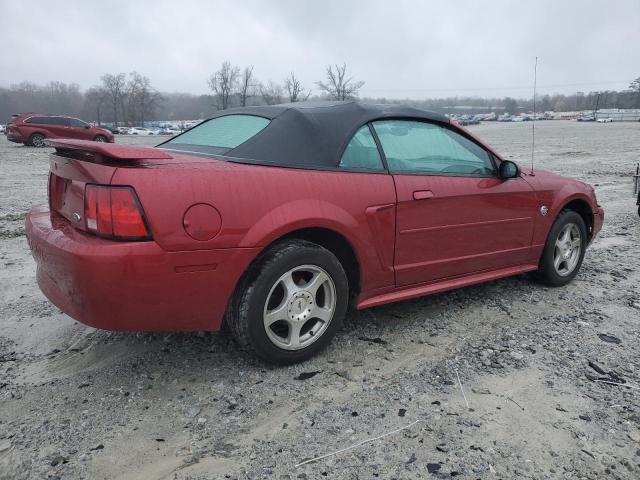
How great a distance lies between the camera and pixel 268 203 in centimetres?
270

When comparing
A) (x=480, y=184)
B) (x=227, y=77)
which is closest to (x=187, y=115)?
(x=227, y=77)

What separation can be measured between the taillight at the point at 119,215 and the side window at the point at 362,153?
1219mm

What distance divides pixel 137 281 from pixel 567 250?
12.0 feet

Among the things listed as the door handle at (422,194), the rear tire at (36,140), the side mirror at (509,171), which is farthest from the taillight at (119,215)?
the rear tire at (36,140)

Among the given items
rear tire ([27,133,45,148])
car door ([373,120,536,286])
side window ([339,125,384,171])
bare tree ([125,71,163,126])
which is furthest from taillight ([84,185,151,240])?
bare tree ([125,71,163,126])

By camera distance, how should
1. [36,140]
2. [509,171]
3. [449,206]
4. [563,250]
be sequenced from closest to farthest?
[449,206] < [509,171] < [563,250] < [36,140]

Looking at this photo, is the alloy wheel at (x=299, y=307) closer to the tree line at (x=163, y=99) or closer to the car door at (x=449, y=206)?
the car door at (x=449, y=206)

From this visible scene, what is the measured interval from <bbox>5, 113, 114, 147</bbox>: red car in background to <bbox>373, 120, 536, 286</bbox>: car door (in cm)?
2182

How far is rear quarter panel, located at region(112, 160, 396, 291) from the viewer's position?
2.44m

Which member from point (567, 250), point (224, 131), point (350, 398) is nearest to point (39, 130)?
point (224, 131)

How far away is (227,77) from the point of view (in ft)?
243

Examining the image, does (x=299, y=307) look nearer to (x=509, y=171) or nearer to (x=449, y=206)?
(x=449, y=206)

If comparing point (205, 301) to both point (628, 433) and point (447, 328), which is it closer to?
point (447, 328)

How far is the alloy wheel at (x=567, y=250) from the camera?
4434 millimetres
